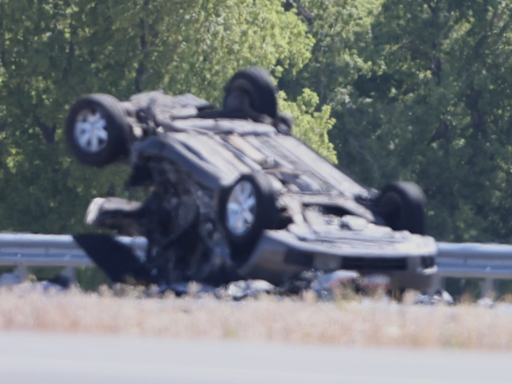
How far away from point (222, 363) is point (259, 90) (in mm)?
6508

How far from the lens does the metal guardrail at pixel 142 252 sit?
12.0 metres

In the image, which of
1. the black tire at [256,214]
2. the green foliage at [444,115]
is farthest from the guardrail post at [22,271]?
the green foliage at [444,115]

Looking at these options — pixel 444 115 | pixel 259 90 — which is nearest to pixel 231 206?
pixel 259 90

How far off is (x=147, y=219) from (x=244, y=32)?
12.1 m

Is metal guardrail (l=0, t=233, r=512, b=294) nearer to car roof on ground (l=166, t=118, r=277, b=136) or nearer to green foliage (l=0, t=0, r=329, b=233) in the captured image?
car roof on ground (l=166, t=118, r=277, b=136)

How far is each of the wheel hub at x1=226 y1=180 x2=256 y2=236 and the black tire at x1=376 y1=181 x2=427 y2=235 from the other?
4.82 ft

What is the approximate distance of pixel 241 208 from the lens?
33.5 ft

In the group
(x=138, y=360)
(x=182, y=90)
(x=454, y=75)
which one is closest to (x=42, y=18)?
(x=182, y=90)

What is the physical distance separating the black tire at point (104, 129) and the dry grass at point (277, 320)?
270cm

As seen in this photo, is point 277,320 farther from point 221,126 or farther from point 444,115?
point 444,115

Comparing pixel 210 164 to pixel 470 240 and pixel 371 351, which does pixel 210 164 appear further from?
pixel 470 240

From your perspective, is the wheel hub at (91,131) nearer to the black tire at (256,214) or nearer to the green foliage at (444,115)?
the black tire at (256,214)

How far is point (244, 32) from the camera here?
22.9m

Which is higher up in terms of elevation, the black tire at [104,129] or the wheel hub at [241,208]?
the black tire at [104,129]
